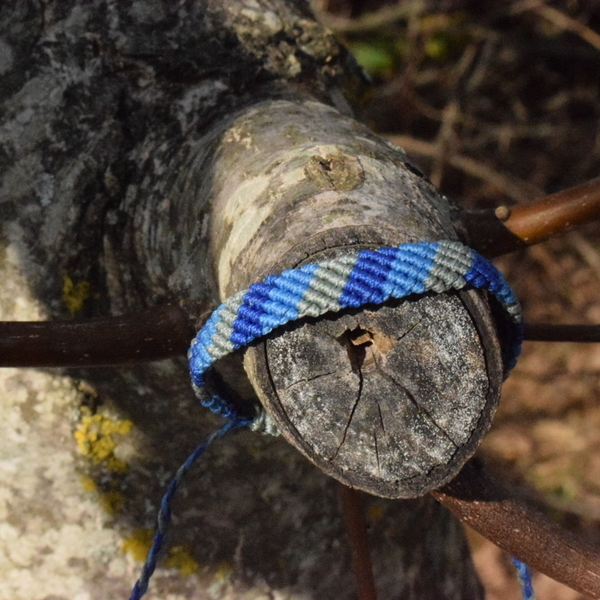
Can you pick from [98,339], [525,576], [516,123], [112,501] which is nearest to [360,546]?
[525,576]

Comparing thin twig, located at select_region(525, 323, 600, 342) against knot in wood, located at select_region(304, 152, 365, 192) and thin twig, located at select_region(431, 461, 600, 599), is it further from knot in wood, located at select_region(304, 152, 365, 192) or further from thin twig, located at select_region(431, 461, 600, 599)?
knot in wood, located at select_region(304, 152, 365, 192)

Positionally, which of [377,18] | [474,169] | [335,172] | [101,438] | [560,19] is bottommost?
[474,169]

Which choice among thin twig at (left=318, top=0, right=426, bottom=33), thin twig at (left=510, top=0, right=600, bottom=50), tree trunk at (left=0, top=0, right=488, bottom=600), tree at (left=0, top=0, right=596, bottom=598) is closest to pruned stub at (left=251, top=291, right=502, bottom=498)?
tree trunk at (left=0, top=0, right=488, bottom=600)

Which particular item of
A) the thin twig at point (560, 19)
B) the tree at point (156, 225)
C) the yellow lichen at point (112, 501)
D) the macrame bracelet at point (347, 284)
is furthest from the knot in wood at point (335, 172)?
the thin twig at point (560, 19)

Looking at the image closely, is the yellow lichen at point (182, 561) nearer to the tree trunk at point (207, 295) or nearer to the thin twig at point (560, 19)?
the tree trunk at point (207, 295)

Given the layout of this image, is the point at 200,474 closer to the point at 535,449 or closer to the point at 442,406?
the point at 442,406

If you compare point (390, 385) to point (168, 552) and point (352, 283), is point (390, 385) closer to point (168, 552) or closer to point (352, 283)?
point (352, 283)
